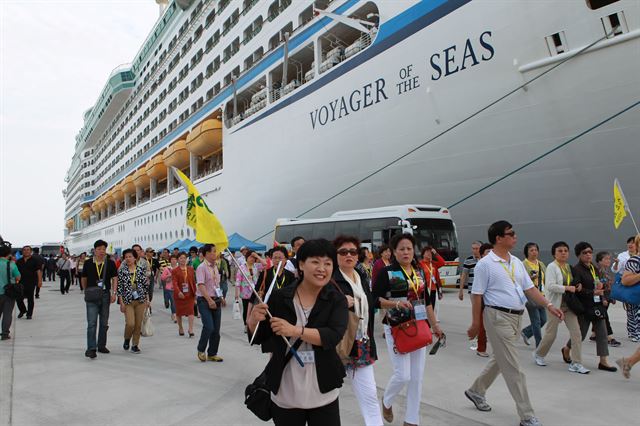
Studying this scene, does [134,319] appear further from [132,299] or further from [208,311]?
[208,311]

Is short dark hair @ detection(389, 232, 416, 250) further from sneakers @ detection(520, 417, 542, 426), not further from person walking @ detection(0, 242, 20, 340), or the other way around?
person walking @ detection(0, 242, 20, 340)

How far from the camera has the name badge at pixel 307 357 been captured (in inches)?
84.6

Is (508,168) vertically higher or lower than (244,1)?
lower

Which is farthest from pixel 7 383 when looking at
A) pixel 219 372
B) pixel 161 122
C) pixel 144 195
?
pixel 144 195

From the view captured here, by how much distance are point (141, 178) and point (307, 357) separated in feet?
120

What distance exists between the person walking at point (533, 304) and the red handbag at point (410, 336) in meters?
3.06

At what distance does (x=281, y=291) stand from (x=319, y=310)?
20 cm

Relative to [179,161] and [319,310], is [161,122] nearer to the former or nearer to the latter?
[179,161]

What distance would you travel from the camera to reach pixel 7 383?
15.8 ft

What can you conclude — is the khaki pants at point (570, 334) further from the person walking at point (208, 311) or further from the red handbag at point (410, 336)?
the person walking at point (208, 311)

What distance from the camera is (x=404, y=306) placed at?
3420 mm

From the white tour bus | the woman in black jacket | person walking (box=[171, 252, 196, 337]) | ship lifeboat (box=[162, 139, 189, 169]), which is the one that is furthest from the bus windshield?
ship lifeboat (box=[162, 139, 189, 169])

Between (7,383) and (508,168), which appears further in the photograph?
(508,168)

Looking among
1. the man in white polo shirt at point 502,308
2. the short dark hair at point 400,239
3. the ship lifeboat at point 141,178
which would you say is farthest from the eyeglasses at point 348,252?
the ship lifeboat at point 141,178
